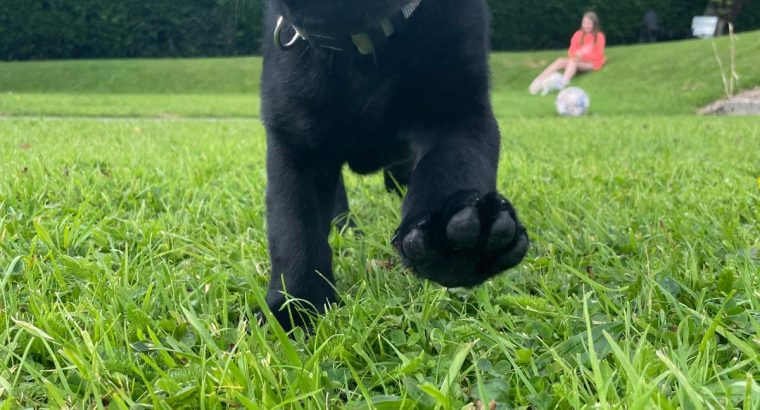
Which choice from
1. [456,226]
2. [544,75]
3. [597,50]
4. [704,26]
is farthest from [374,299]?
[704,26]

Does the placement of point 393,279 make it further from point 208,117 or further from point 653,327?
point 208,117

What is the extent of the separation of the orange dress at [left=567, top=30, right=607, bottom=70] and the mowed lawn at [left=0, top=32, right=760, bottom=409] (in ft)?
35.2

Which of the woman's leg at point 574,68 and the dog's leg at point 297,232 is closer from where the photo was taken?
the dog's leg at point 297,232

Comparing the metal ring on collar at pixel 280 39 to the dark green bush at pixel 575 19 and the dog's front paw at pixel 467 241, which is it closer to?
the dog's front paw at pixel 467 241

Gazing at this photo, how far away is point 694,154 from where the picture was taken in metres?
4.23

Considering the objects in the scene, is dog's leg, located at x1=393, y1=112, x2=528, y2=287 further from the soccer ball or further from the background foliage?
the background foliage

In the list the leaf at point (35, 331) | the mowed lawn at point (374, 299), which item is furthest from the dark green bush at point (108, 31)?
the leaf at point (35, 331)

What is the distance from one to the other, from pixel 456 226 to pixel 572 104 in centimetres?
937

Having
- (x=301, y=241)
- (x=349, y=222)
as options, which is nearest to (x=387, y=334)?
(x=301, y=241)

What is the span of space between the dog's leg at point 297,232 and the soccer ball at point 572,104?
885 centimetres

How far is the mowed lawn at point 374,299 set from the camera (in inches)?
43.5

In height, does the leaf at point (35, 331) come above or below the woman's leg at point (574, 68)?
above

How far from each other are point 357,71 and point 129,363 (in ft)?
2.51

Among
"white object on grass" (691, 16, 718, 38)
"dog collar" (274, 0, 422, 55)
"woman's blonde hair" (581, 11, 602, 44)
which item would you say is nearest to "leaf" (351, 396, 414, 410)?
"dog collar" (274, 0, 422, 55)
